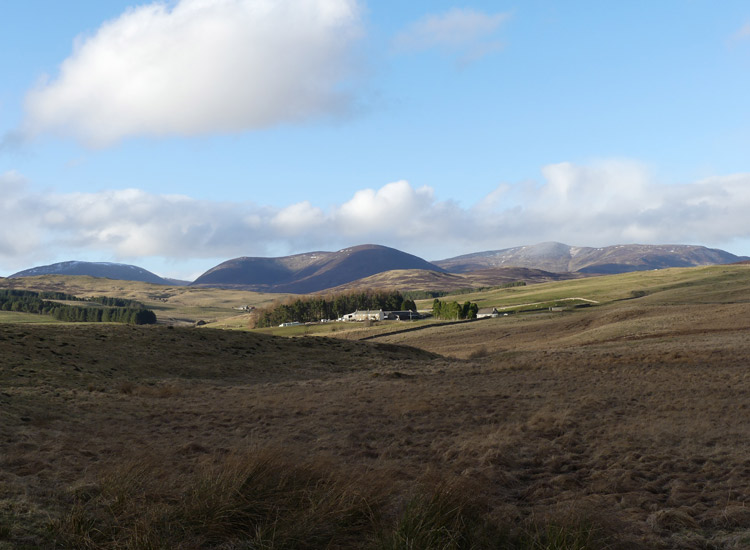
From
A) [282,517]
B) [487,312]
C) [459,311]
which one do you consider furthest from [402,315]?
[282,517]

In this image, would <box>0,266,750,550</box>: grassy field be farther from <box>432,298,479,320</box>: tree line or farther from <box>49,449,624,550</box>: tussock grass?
<box>432,298,479,320</box>: tree line

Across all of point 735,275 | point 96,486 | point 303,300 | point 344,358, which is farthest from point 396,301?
point 96,486

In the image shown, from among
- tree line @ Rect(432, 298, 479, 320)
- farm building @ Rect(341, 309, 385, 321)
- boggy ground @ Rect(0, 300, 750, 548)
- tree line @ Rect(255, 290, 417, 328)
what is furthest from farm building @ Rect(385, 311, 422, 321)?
boggy ground @ Rect(0, 300, 750, 548)

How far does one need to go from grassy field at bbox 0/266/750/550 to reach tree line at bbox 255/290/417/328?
11509cm

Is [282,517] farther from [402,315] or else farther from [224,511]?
[402,315]

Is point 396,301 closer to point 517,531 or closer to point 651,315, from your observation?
point 651,315

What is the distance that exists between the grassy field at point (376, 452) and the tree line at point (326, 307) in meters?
115

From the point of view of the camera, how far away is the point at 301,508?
7.73m

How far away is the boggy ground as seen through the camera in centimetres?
823

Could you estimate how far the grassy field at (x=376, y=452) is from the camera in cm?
719

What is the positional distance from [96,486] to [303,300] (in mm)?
151960

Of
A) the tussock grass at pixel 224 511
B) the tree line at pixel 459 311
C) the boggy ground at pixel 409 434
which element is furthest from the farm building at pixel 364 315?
the tussock grass at pixel 224 511

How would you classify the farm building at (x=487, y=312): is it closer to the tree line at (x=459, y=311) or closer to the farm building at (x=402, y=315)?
the tree line at (x=459, y=311)

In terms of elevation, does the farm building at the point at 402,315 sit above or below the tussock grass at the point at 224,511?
below
